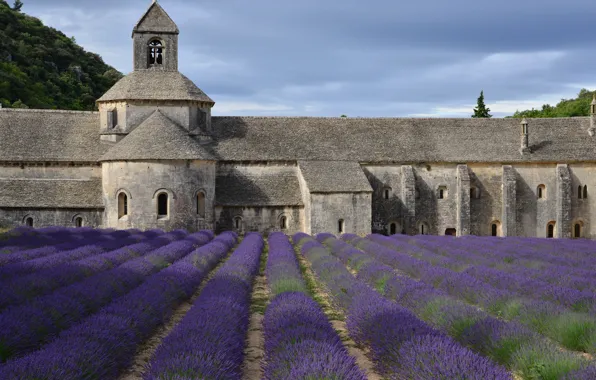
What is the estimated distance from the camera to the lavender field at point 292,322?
6.67 metres

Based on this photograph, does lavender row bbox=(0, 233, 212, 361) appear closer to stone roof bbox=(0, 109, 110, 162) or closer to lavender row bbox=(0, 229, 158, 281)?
lavender row bbox=(0, 229, 158, 281)

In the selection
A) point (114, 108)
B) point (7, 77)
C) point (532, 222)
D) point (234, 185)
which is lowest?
point (532, 222)

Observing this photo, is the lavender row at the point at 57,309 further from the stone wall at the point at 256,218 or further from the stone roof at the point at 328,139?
the stone roof at the point at 328,139

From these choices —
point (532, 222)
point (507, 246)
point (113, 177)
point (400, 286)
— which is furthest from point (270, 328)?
point (532, 222)

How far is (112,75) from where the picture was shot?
313ft

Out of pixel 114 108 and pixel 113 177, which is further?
pixel 114 108

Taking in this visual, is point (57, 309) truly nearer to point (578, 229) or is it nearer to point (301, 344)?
point (301, 344)

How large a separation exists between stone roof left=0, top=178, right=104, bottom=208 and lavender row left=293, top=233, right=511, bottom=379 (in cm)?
2412

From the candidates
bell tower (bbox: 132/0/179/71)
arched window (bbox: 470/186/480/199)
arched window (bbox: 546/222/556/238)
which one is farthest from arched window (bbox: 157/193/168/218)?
arched window (bbox: 546/222/556/238)

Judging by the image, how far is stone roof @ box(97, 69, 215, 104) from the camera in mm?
35694

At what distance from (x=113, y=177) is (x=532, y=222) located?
80.5ft

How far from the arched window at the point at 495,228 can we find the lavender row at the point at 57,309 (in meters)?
27.5

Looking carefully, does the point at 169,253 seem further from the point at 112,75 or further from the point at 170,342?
the point at 112,75

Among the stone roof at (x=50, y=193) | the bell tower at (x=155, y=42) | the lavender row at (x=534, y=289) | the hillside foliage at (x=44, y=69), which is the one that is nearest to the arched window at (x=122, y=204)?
the stone roof at (x=50, y=193)
